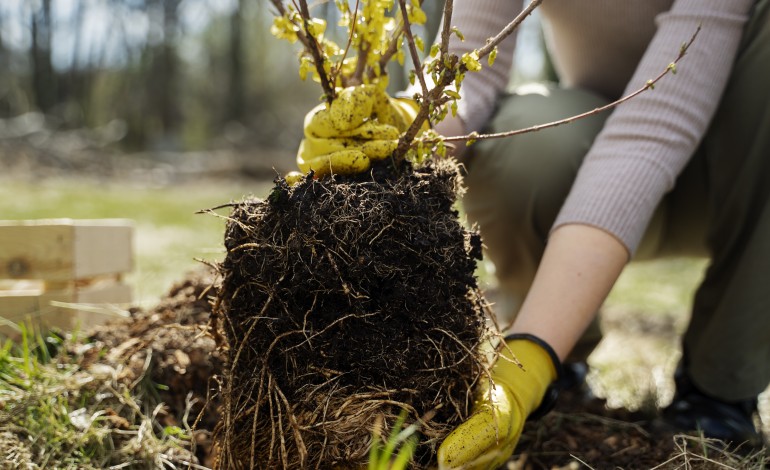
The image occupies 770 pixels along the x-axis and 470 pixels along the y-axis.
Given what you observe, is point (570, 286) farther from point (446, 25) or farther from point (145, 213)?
point (145, 213)

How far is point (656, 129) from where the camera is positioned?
1.37m

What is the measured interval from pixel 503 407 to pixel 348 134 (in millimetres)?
575

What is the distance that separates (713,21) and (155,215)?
5.86m

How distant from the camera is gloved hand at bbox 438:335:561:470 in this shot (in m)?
0.99

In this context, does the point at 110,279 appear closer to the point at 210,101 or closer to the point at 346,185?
the point at 346,185

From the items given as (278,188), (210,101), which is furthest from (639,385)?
(210,101)

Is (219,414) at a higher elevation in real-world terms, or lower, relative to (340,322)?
lower

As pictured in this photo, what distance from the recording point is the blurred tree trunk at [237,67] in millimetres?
15883

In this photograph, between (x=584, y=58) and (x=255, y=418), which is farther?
(x=584, y=58)

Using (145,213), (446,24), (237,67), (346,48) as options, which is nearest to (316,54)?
(346,48)

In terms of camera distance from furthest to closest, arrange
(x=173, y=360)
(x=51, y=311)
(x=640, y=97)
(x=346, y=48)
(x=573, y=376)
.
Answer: (x=573, y=376) → (x=51, y=311) → (x=173, y=360) → (x=640, y=97) → (x=346, y=48)

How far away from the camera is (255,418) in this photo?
101 centimetres

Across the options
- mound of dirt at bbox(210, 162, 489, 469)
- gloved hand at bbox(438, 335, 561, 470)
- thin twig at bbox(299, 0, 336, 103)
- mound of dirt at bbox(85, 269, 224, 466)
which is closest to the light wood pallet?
mound of dirt at bbox(85, 269, 224, 466)

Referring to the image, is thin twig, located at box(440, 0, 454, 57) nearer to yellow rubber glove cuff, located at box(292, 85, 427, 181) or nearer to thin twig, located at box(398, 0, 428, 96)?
thin twig, located at box(398, 0, 428, 96)
